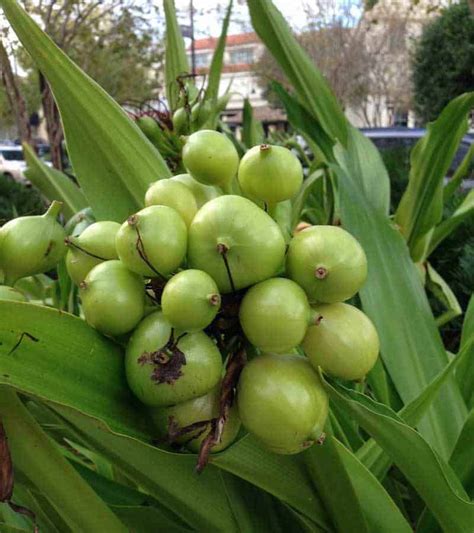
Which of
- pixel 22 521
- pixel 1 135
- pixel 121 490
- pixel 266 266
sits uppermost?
pixel 266 266

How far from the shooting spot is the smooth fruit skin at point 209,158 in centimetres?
43

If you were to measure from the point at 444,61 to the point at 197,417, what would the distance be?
12.2 metres

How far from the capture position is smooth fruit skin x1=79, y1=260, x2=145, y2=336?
374 millimetres

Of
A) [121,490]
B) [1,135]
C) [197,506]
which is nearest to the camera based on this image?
[197,506]

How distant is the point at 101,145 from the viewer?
54 centimetres

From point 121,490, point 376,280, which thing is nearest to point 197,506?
point 121,490

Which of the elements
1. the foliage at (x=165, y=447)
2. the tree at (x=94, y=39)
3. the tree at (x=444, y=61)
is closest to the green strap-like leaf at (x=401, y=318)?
the foliage at (x=165, y=447)

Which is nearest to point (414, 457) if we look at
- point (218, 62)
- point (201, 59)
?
point (218, 62)

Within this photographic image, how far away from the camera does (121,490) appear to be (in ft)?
2.02

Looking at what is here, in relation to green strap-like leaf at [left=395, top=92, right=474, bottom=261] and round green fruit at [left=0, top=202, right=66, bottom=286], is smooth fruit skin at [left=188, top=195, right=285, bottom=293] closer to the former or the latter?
round green fruit at [left=0, top=202, right=66, bottom=286]

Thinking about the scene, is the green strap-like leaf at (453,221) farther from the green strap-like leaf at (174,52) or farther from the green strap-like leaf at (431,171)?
the green strap-like leaf at (174,52)

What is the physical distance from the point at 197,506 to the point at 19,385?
20 cm

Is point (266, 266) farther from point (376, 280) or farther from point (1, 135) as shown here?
point (1, 135)

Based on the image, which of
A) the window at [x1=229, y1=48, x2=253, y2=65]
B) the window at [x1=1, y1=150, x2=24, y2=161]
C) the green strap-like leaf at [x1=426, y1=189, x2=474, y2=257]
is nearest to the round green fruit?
the green strap-like leaf at [x1=426, y1=189, x2=474, y2=257]
